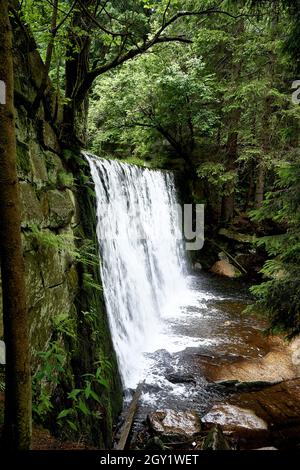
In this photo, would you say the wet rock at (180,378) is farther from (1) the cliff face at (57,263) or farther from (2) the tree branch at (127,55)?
(2) the tree branch at (127,55)

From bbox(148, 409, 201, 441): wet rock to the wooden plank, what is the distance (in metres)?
0.29

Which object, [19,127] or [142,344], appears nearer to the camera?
[19,127]

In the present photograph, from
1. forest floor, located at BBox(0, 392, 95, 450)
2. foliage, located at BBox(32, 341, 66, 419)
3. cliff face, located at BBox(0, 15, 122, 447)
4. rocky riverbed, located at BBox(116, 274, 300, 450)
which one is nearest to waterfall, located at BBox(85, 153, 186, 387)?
rocky riverbed, located at BBox(116, 274, 300, 450)

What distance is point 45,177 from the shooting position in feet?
13.8

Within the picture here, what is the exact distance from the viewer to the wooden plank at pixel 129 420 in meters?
4.34

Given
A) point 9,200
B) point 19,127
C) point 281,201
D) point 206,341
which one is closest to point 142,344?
point 206,341

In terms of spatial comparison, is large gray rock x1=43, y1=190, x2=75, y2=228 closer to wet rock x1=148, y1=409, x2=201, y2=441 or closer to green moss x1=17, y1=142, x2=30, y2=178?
green moss x1=17, y1=142, x2=30, y2=178

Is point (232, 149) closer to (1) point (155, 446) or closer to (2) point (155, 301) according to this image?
(2) point (155, 301)

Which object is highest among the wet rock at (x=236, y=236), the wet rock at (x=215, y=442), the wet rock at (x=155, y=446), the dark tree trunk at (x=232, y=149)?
the dark tree trunk at (x=232, y=149)

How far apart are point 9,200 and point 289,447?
4926 mm

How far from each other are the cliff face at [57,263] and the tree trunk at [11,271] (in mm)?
983

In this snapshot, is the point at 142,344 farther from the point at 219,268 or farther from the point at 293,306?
the point at 219,268

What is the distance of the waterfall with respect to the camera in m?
6.82

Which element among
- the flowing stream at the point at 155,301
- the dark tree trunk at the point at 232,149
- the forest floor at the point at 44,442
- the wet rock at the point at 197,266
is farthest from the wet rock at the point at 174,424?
the dark tree trunk at the point at 232,149
